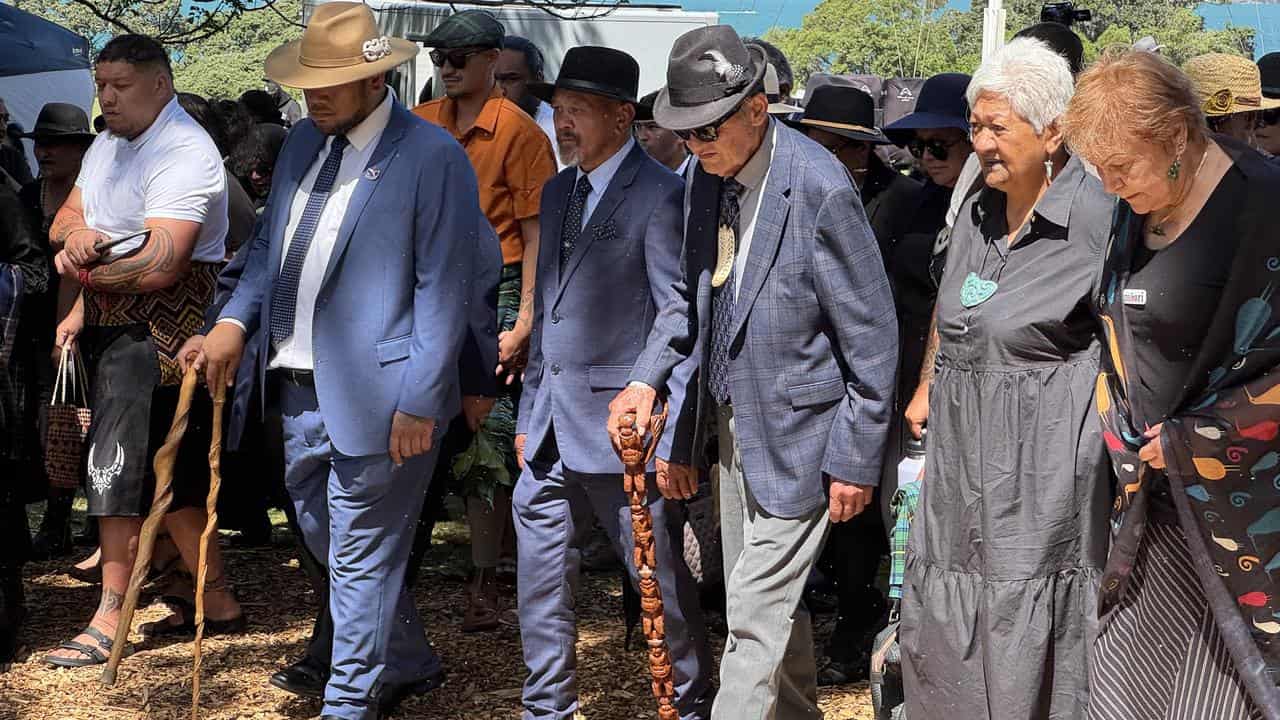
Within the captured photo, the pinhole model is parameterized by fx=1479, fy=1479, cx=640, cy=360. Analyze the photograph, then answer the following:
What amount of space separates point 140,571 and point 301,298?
1.05 meters

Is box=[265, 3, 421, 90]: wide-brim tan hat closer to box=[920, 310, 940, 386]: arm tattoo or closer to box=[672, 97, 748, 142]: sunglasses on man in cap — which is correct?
box=[672, 97, 748, 142]: sunglasses on man in cap

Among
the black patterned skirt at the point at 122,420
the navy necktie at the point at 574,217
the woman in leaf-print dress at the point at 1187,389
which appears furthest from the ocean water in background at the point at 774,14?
the woman in leaf-print dress at the point at 1187,389

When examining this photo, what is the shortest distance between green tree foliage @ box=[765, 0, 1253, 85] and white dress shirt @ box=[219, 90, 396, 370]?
30.8 metres

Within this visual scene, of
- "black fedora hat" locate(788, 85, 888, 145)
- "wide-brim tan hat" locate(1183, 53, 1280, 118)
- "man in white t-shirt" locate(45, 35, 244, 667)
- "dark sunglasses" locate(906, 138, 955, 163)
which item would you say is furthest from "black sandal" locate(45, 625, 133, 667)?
"wide-brim tan hat" locate(1183, 53, 1280, 118)

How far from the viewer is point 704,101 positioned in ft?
14.0

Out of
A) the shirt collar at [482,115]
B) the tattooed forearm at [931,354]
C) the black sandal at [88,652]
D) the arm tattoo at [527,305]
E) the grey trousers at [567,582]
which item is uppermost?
the shirt collar at [482,115]

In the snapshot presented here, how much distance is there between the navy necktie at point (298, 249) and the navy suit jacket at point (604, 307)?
822mm

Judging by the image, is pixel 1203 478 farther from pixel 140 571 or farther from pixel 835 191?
pixel 140 571

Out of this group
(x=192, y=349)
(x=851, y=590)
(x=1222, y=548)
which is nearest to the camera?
(x=1222, y=548)

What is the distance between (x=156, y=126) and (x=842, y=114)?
111 inches

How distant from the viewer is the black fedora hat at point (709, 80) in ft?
13.9

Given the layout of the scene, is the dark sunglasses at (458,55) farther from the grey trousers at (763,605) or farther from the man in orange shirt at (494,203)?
the grey trousers at (763,605)

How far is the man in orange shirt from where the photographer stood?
6.24m

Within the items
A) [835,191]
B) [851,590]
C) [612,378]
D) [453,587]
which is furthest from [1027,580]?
[453,587]
